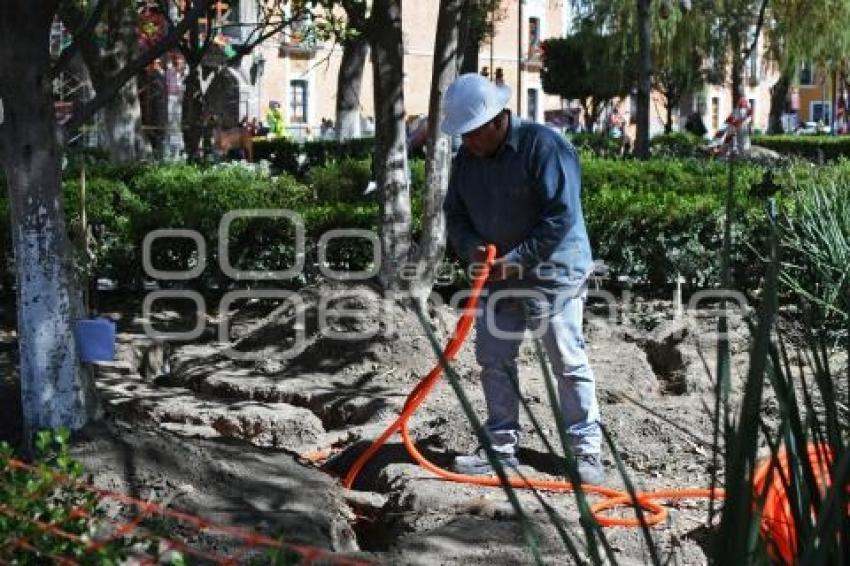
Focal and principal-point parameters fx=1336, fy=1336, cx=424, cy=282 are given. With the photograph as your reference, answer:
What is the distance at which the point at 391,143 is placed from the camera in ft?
30.0

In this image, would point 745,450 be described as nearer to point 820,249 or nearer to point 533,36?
point 820,249

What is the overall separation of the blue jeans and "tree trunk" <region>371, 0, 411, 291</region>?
10.7 feet

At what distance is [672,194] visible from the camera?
11.0 metres

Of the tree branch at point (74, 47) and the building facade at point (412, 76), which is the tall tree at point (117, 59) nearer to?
the tree branch at point (74, 47)

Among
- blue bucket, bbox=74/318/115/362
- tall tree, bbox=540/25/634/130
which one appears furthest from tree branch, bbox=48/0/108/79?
tall tree, bbox=540/25/634/130

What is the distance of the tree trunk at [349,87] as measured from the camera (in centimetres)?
2459

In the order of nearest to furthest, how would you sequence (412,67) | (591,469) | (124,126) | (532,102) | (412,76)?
(591,469) < (124,126) < (412,76) < (412,67) < (532,102)

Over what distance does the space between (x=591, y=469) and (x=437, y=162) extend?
377 centimetres

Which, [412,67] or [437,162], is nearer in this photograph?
[437,162]

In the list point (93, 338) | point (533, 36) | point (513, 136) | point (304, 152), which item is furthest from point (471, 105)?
point (533, 36)

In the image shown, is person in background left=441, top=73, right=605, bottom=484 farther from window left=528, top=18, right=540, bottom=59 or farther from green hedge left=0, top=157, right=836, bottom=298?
window left=528, top=18, right=540, bottom=59

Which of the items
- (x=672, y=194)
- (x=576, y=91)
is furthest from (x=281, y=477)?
(x=576, y=91)

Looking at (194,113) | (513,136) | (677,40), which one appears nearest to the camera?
(513,136)

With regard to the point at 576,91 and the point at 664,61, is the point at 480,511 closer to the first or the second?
the point at 664,61
